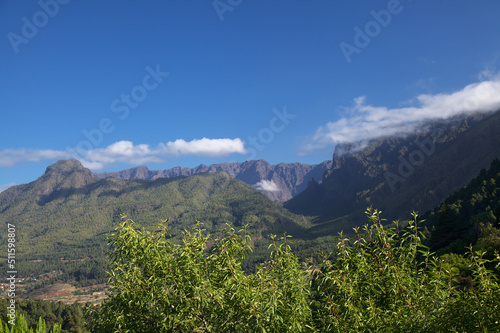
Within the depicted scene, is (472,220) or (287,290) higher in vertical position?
(287,290)

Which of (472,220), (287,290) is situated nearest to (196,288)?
(287,290)

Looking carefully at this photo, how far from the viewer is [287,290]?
1027 cm

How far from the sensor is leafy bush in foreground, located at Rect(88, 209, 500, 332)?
334 inches

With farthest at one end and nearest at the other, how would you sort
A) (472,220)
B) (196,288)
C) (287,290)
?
(472,220) → (287,290) → (196,288)

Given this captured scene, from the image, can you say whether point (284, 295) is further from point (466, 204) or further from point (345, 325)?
point (466, 204)

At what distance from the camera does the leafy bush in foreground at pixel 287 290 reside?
8492 millimetres

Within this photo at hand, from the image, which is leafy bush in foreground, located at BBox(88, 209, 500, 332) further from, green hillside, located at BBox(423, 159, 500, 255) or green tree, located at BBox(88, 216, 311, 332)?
green hillside, located at BBox(423, 159, 500, 255)

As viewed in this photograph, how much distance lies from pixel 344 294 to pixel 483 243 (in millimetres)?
42514

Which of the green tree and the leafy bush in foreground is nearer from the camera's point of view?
the leafy bush in foreground

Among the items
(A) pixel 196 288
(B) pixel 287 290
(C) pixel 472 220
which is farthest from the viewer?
(C) pixel 472 220

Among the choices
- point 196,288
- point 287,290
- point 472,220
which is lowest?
point 472,220

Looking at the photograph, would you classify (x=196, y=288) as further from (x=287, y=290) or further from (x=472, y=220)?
(x=472, y=220)

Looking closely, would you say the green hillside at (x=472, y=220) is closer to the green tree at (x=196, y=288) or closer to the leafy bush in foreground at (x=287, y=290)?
the leafy bush in foreground at (x=287, y=290)

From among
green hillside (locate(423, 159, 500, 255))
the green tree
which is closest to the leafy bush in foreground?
the green tree
